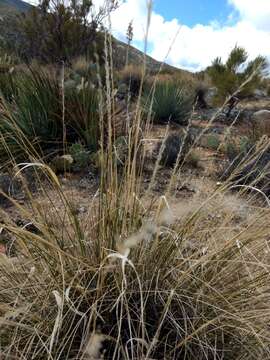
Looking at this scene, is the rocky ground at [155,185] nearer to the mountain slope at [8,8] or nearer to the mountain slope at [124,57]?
the mountain slope at [124,57]

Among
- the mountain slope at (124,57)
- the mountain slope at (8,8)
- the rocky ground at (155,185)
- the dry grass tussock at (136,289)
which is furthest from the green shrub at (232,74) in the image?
the mountain slope at (8,8)

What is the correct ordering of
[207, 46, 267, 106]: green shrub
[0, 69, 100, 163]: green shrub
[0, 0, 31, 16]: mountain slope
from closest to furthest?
[0, 69, 100, 163]: green shrub → [207, 46, 267, 106]: green shrub → [0, 0, 31, 16]: mountain slope

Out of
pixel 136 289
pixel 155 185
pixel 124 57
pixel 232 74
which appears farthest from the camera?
pixel 124 57

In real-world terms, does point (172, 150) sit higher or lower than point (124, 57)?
higher

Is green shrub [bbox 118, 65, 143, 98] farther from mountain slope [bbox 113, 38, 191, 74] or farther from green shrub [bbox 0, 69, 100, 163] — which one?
green shrub [bbox 0, 69, 100, 163]

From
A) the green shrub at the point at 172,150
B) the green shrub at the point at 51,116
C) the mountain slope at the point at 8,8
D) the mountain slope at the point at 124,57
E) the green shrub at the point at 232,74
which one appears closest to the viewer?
the mountain slope at the point at 124,57

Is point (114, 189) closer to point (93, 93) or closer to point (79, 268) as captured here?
point (79, 268)

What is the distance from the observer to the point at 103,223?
172 cm

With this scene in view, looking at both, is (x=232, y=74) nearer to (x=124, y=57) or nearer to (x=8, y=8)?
(x=124, y=57)

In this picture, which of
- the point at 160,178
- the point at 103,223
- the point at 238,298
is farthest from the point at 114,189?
the point at 160,178

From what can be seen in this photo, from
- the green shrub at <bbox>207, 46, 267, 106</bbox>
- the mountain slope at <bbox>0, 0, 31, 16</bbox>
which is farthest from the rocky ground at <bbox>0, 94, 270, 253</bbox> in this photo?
the mountain slope at <bbox>0, 0, 31, 16</bbox>

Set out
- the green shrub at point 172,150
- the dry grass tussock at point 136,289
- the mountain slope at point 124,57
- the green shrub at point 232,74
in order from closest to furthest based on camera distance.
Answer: the dry grass tussock at point 136,289
the mountain slope at point 124,57
the green shrub at point 172,150
the green shrub at point 232,74

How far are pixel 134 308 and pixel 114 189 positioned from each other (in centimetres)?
47

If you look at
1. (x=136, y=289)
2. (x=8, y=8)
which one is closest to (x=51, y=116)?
(x=136, y=289)
